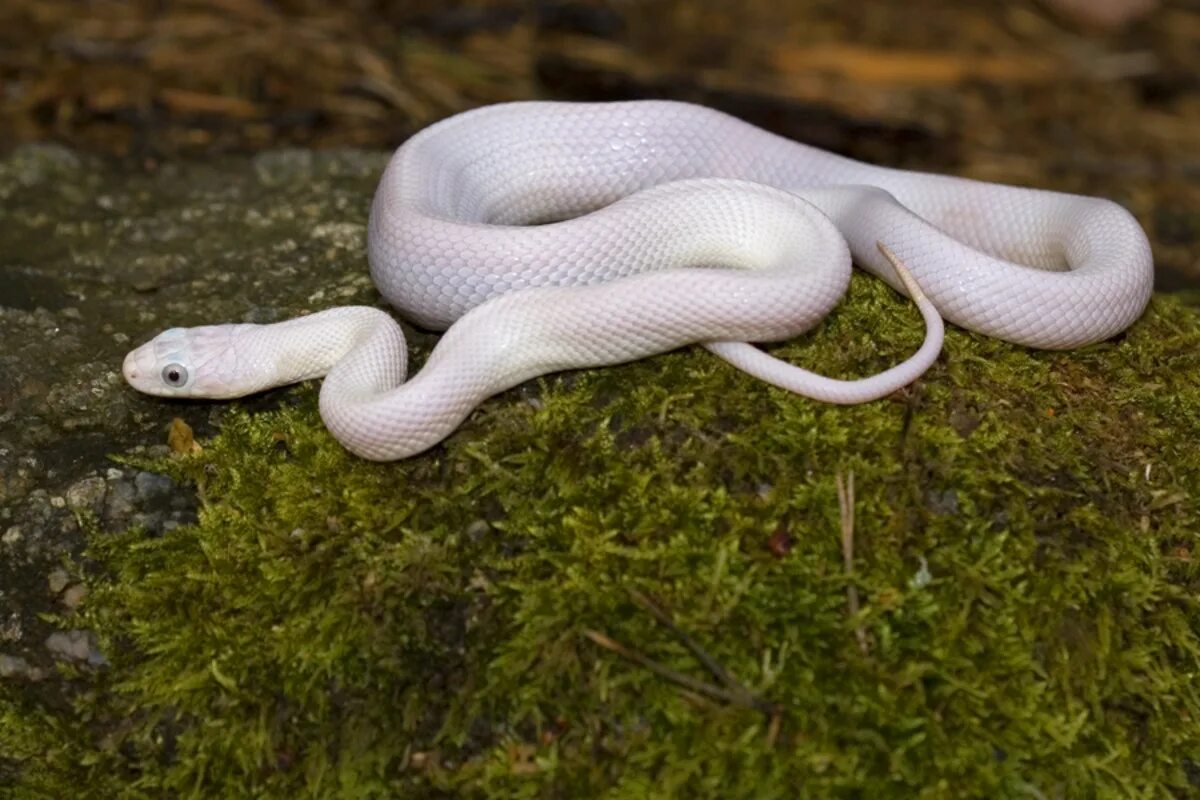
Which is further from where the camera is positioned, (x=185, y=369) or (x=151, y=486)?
(x=185, y=369)

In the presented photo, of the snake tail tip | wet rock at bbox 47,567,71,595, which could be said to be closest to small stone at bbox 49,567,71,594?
wet rock at bbox 47,567,71,595

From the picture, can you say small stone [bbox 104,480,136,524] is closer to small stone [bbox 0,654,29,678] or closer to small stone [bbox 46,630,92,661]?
small stone [bbox 46,630,92,661]

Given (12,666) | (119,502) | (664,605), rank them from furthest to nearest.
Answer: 1. (119,502)
2. (12,666)
3. (664,605)

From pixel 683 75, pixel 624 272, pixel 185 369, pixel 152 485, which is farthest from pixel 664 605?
pixel 683 75

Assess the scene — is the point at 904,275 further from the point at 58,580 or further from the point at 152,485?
the point at 58,580

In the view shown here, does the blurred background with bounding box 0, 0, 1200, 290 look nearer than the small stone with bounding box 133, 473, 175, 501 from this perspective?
No

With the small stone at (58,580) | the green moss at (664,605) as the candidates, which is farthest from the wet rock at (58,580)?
the green moss at (664,605)

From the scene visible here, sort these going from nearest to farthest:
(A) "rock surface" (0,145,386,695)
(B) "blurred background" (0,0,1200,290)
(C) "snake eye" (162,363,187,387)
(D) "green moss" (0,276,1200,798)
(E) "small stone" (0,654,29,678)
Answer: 1. (D) "green moss" (0,276,1200,798)
2. (E) "small stone" (0,654,29,678)
3. (A) "rock surface" (0,145,386,695)
4. (C) "snake eye" (162,363,187,387)
5. (B) "blurred background" (0,0,1200,290)

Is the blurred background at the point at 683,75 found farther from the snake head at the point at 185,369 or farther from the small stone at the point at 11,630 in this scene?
the small stone at the point at 11,630
